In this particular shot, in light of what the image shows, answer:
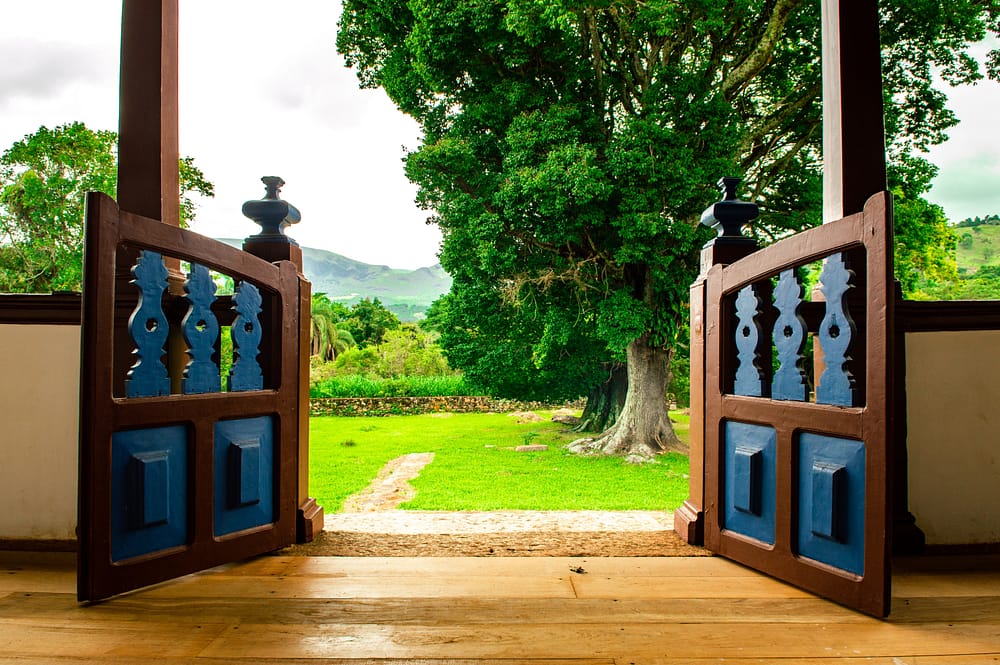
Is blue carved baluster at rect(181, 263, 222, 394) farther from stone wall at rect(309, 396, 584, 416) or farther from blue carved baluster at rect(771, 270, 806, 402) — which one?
stone wall at rect(309, 396, 584, 416)

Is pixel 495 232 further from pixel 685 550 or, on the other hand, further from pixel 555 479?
pixel 685 550

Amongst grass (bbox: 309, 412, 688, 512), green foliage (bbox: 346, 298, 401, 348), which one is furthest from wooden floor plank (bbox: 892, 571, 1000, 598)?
green foliage (bbox: 346, 298, 401, 348)

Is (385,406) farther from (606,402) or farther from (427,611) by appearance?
(427,611)

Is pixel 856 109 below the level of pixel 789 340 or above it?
above

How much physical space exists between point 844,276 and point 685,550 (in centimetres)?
92

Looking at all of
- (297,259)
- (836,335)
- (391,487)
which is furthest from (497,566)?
(391,487)

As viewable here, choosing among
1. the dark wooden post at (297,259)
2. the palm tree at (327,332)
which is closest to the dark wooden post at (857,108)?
the dark wooden post at (297,259)

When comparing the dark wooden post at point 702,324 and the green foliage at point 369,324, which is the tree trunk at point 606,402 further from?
the green foliage at point 369,324

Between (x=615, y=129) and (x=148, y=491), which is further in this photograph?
(x=615, y=129)

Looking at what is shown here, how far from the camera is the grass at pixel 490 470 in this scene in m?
6.65

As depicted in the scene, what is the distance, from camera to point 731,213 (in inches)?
70.7

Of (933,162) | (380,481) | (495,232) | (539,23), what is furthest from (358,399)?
(933,162)

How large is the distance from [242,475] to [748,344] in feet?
4.90

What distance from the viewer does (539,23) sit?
233 inches
